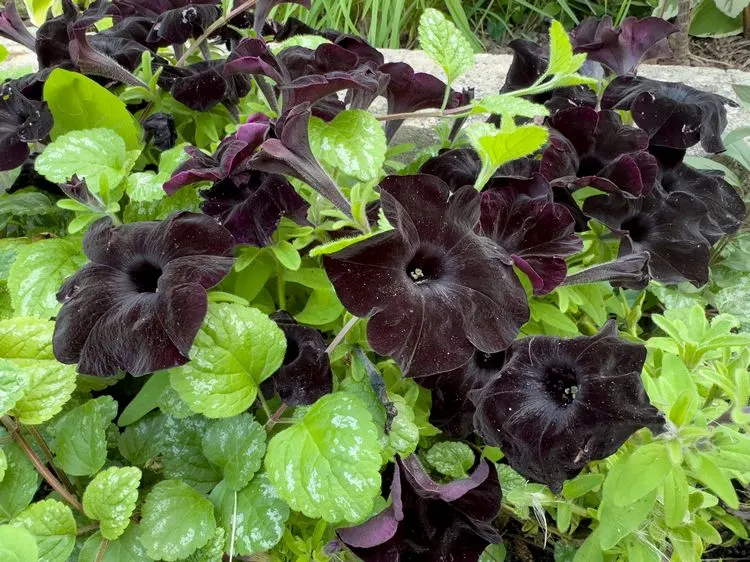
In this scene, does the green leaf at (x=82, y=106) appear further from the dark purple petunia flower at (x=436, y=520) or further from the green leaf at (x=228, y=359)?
the dark purple petunia flower at (x=436, y=520)

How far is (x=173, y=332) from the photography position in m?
0.53

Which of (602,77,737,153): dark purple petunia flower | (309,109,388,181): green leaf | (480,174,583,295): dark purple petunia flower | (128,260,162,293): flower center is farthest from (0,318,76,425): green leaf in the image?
(602,77,737,153): dark purple petunia flower

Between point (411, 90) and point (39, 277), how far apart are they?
47 centimetres

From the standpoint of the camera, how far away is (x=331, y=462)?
1.81 feet

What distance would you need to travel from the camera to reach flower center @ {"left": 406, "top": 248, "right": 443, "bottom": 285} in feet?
1.89

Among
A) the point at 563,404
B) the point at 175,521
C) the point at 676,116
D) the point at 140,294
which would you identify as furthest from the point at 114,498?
the point at 676,116

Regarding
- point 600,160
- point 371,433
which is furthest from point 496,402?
point 600,160

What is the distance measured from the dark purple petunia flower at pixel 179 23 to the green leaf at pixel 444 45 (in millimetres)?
282

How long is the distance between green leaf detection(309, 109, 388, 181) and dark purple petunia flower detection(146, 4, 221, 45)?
0.26 meters

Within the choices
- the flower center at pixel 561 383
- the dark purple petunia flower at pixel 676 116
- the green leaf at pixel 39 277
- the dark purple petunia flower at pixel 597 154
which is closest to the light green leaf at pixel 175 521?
the green leaf at pixel 39 277

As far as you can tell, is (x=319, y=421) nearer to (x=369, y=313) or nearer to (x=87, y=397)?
(x=369, y=313)

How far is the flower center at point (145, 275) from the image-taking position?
0.62 m

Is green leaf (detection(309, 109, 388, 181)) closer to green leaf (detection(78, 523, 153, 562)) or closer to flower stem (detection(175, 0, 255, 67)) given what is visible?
flower stem (detection(175, 0, 255, 67))

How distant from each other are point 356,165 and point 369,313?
15 cm
